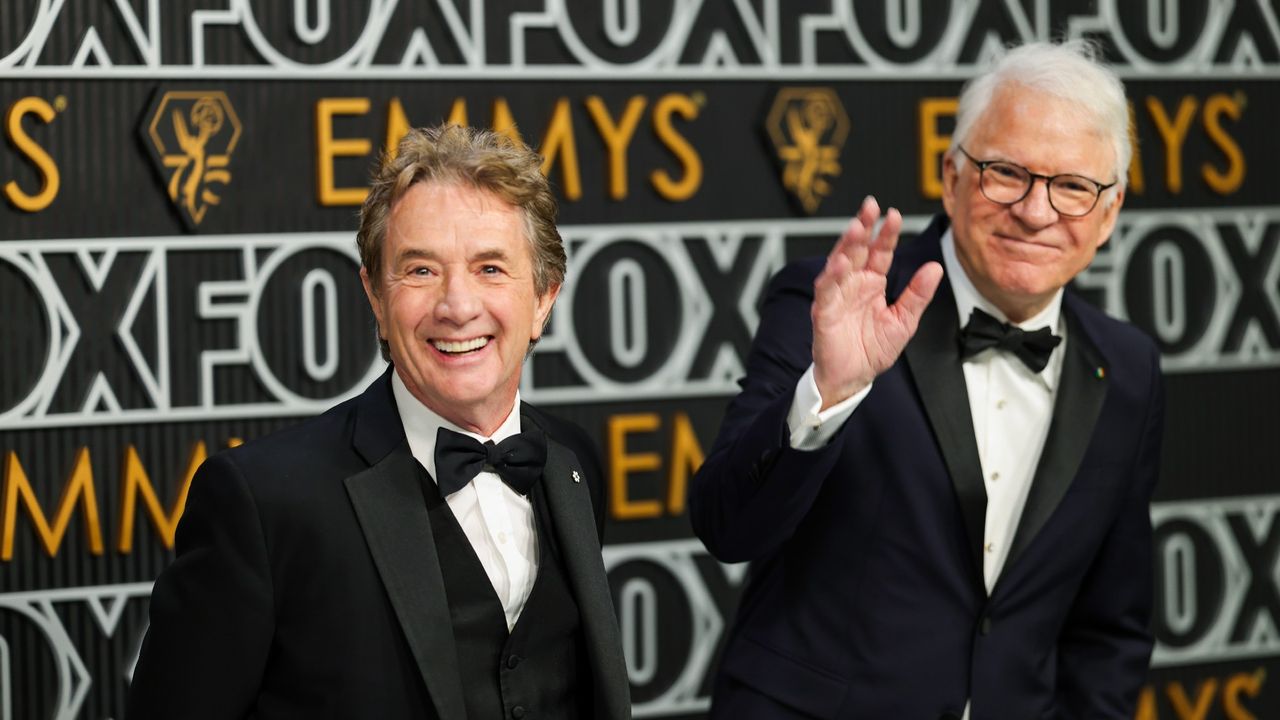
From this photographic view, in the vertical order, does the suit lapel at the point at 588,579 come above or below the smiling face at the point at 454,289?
below

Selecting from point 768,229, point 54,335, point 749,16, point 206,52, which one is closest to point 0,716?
point 54,335

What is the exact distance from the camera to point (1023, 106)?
2615mm

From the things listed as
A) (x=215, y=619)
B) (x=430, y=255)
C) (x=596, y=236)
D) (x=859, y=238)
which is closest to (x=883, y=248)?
(x=859, y=238)

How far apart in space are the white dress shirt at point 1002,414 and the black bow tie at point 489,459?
827 millimetres

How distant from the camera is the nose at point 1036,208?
2.56m

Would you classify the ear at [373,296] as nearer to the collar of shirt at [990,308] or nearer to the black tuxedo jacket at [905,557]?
the black tuxedo jacket at [905,557]

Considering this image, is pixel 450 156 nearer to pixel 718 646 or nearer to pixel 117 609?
pixel 117 609

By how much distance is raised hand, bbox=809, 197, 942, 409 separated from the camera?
7.37 ft

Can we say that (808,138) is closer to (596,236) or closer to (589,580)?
(596,236)

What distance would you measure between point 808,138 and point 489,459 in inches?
74.5

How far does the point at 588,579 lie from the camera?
2.09 m

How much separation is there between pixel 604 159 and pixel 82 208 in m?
1.10

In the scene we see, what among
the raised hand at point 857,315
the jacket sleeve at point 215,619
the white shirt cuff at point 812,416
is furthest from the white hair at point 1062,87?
the jacket sleeve at point 215,619

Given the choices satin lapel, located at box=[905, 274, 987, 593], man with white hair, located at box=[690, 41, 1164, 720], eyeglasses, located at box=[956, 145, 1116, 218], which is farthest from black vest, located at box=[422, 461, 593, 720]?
eyeglasses, located at box=[956, 145, 1116, 218]
